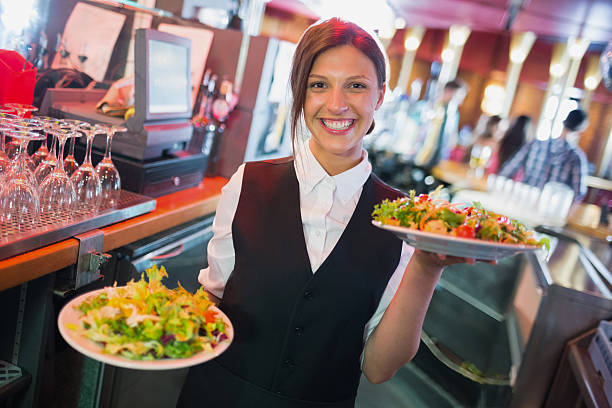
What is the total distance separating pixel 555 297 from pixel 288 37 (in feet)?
36.1

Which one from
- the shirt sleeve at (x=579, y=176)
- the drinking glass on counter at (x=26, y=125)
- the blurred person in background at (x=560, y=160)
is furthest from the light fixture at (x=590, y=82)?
the drinking glass on counter at (x=26, y=125)

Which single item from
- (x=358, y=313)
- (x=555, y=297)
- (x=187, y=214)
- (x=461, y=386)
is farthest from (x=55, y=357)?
(x=555, y=297)

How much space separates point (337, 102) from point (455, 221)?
0.39m

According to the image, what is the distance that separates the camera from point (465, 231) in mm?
1001

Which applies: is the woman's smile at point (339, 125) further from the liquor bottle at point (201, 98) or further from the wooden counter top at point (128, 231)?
the liquor bottle at point (201, 98)

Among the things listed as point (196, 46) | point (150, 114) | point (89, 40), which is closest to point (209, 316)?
point (150, 114)

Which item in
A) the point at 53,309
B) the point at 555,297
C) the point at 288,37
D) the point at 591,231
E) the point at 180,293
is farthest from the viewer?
the point at 288,37

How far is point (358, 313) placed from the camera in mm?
1300

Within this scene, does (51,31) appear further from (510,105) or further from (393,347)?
(510,105)

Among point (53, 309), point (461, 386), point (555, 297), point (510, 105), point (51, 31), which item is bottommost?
point (461, 386)

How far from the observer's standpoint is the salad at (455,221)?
40.0 inches

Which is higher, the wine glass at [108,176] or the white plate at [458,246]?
the white plate at [458,246]

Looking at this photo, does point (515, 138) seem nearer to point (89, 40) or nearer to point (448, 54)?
point (89, 40)

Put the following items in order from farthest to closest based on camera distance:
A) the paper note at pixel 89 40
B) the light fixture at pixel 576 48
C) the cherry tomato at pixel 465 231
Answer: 1. the light fixture at pixel 576 48
2. the paper note at pixel 89 40
3. the cherry tomato at pixel 465 231
